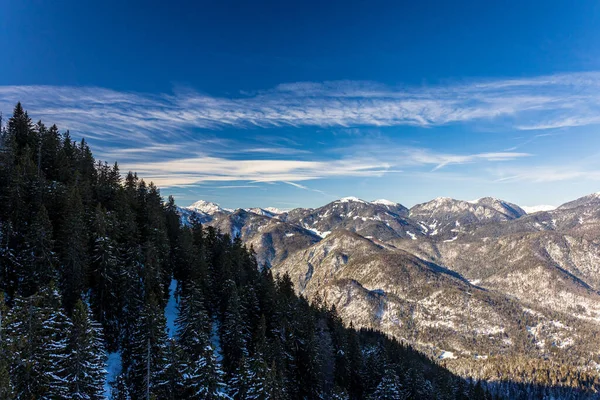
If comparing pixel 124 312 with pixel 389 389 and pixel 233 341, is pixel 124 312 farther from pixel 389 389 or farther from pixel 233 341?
pixel 389 389

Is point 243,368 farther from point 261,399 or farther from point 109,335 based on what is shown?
point 109,335

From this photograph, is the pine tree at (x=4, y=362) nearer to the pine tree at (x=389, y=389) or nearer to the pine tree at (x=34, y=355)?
the pine tree at (x=34, y=355)

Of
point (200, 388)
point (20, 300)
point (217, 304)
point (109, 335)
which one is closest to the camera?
point (20, 300)

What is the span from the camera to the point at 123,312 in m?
44.3

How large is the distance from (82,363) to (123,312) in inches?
688

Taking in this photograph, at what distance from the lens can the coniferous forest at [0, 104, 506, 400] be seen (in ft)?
91.2

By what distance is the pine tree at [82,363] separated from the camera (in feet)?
90.3

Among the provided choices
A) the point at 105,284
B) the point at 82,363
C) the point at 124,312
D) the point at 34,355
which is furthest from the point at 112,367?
the point at 34,355

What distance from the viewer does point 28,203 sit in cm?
4797

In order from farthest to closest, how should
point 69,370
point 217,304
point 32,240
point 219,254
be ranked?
point 219,254
point 217,304
point 32,240
point 69,370

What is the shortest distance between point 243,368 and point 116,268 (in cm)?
2380

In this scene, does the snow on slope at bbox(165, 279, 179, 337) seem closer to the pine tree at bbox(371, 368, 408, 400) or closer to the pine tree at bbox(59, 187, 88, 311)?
the pine tree at bbox(59, 187, 88, 311)

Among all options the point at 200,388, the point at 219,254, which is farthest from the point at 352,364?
the point at 200,388

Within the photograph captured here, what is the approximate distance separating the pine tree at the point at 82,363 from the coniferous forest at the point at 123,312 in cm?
10
